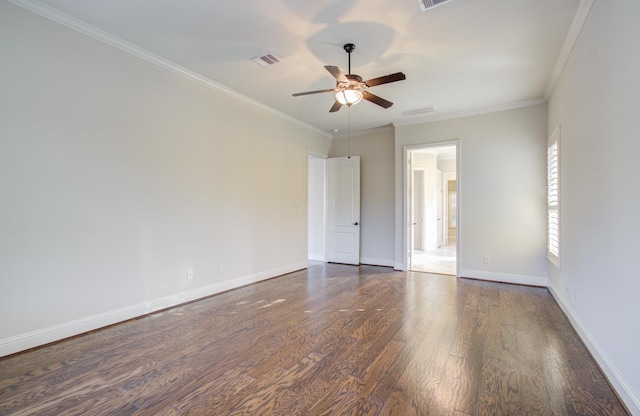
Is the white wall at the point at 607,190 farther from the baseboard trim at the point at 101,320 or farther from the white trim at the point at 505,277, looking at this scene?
the baseboard trim at the point at 101,320

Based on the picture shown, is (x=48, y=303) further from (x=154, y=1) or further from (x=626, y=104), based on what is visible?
(x=626, y=104)

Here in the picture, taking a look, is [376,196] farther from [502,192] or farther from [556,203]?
[556,203]

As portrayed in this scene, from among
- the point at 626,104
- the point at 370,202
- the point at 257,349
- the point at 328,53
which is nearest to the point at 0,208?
the point at 257,349

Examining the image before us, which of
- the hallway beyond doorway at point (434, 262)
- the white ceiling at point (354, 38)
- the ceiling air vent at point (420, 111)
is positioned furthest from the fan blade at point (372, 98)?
the hallway beyond doorway at point (434, 262)

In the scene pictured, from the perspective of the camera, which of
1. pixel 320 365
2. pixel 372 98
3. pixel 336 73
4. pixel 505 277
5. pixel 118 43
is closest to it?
pixel 320 365

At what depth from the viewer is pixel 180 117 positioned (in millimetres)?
3748

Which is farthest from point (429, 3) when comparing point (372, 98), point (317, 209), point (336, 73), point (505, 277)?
point (317, 209)

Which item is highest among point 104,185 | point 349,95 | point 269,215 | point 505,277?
point 349,95

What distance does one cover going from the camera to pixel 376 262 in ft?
20.9

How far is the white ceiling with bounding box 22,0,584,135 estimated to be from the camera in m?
2.59

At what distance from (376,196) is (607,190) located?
4307mm

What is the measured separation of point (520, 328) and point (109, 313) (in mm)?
4189

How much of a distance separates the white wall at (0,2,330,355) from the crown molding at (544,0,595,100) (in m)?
4.01

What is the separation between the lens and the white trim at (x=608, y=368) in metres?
1.76
